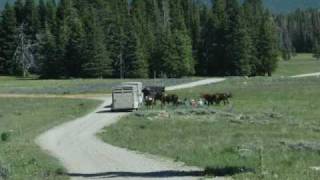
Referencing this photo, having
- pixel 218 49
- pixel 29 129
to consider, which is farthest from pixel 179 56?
pixel 29 129

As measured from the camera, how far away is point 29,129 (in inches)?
1672

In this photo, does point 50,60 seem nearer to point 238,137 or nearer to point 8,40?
point 8,40

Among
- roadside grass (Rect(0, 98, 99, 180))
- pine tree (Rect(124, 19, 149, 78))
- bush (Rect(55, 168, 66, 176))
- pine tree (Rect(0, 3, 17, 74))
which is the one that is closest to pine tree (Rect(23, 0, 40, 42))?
pine tree (Rect(0, 3, 17, 74))

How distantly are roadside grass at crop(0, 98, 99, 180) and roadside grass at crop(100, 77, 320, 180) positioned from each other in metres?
3.86

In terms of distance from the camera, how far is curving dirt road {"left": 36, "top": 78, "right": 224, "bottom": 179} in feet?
71.9

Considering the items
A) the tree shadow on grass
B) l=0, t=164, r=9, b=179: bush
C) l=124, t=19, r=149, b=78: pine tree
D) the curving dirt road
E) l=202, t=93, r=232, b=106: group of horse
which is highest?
l=124, t=19, r=149, b=78: pine tree

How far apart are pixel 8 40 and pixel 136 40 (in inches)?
1216

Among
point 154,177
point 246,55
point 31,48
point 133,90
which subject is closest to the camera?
Result: point 154,177

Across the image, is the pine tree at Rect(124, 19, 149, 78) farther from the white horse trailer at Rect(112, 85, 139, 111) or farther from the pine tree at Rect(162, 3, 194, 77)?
the white horse trailer at Rect(112, 85, 139, 111)

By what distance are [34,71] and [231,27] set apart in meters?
38.3

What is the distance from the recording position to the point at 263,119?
153 ft

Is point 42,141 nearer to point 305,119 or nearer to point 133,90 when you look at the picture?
point 305,119

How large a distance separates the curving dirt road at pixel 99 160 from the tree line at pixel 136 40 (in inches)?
3611

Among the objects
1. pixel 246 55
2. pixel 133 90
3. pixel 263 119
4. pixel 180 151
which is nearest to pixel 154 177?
pixel 180 151
